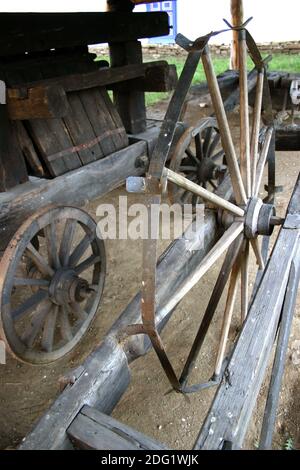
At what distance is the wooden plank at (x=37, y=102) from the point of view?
7.95 feet

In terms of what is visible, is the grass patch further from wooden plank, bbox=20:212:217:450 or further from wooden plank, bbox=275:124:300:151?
wooden plank, bbox=20:212:217:450

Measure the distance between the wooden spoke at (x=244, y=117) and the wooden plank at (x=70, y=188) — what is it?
3.84 ft

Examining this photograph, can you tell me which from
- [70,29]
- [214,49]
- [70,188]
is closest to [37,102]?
[70,188]

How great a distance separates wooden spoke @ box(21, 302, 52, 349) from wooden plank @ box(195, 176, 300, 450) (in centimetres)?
157

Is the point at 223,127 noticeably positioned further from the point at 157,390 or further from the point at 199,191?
the point at 157,390

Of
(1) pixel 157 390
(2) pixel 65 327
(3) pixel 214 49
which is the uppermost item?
(3) pixel 214 49

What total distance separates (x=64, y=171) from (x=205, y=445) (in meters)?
2.29

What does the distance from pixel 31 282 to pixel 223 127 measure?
4.89ft

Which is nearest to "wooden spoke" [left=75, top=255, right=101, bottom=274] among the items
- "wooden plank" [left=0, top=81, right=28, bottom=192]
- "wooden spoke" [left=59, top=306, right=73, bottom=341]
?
"wooden spoke" [left=59, top=306, right=73, bottom=341]

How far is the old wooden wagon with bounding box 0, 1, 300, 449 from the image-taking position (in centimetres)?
135

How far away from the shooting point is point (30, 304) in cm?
262
